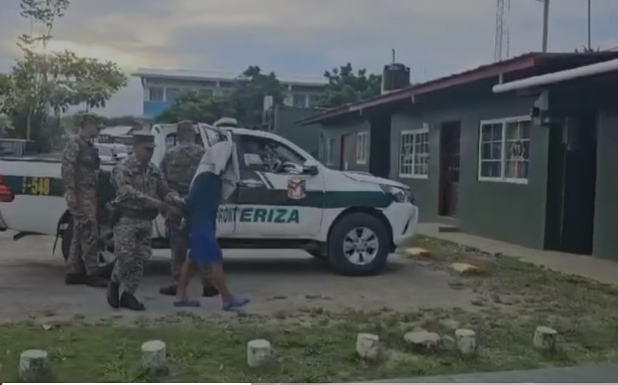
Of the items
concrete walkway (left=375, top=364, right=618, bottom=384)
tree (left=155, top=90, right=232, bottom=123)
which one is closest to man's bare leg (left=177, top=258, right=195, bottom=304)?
concrete walkway (left=375, top=364, right=618, bottom=384)

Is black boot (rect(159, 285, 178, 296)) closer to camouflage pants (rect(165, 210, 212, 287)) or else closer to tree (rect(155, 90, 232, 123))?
camouflage pants (rect(165, 210, 212, 287))

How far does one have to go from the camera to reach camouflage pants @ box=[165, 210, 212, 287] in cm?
937

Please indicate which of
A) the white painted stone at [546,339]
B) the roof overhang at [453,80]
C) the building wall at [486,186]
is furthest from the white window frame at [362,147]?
the white painted stone at [546,339]

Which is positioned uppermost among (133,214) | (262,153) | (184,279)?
(262,153)

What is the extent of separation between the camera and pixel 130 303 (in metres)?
8.45

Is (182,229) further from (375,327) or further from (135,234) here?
(375,327)

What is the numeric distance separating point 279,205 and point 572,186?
5798 millimetres

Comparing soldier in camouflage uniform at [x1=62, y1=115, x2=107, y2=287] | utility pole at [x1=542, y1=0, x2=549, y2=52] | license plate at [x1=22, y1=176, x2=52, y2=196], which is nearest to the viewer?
soldier in camouflage uniform at [x1=62, y1=115, x2=107, y2=287]

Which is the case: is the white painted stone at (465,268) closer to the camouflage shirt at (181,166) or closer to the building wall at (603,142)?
the building wall at (603,142)

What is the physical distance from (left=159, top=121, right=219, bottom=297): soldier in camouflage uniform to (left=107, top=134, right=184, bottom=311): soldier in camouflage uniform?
98 cm

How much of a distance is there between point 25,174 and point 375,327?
511 centimetres

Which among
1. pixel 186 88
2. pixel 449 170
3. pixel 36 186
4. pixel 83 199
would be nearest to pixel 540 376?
pixel 83 199

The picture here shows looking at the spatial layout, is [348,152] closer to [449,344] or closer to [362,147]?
[362,147]

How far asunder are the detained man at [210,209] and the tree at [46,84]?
3134cm
